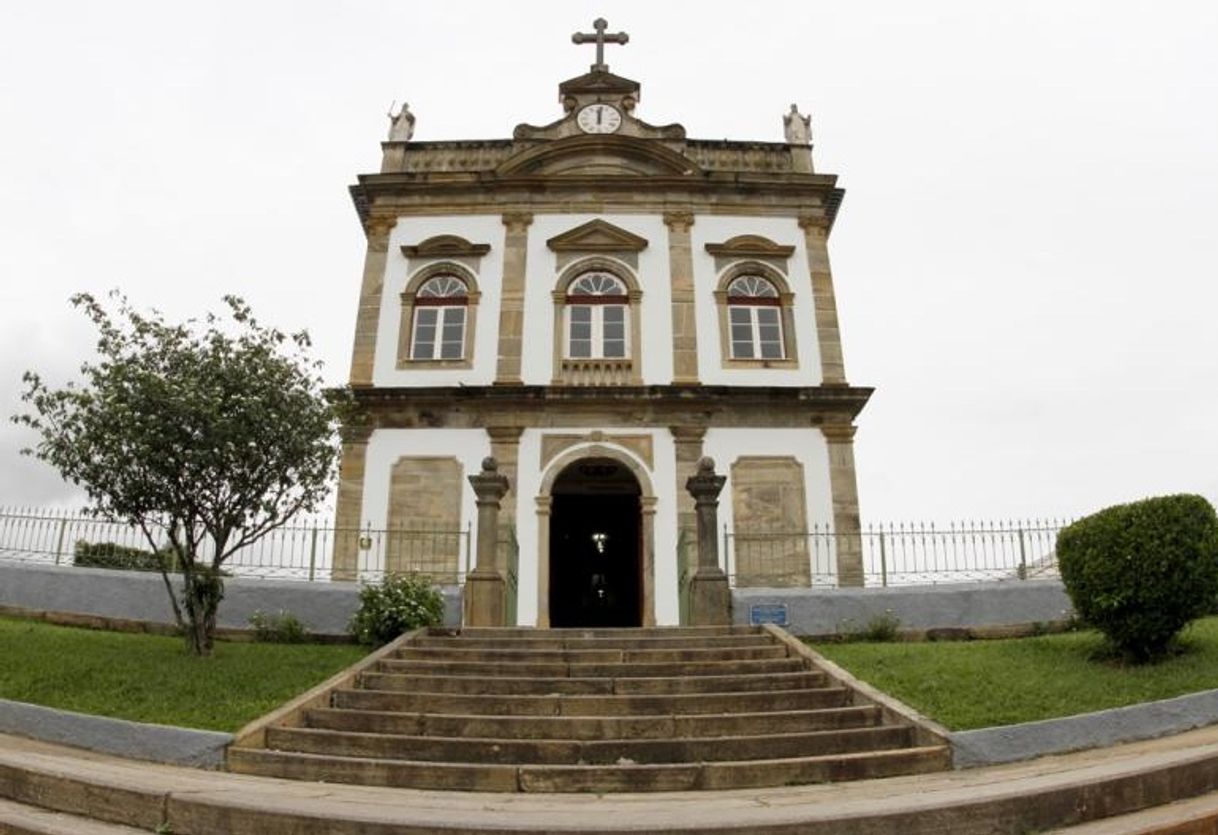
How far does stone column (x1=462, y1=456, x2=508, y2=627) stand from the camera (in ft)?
38.2

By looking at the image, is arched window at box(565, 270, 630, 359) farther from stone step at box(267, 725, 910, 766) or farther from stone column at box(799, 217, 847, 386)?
stone step at box(267, 725, 910, 766)

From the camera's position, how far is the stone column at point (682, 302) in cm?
1627

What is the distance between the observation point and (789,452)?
618 inches

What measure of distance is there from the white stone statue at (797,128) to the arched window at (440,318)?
744cm

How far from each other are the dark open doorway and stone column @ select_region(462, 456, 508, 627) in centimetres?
612

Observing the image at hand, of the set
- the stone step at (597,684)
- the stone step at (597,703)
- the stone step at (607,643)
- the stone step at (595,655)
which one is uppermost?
the stone step at (607,643)

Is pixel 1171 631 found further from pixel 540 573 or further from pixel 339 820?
pixel 540 573

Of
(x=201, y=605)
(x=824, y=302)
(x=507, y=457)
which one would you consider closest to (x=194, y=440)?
(x=201, y=605)

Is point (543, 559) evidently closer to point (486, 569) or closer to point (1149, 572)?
point (486, 569)

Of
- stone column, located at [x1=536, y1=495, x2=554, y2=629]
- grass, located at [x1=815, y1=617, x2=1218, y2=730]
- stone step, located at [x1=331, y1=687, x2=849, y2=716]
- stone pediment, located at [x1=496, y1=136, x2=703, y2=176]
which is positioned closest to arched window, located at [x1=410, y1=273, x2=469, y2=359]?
stone pediment, located at [x1=496, y1=136, x2=703, y2=176]

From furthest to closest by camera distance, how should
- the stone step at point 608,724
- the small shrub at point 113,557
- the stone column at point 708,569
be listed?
1. the small shrub at point 113,557
2. the stone column at point 708,569
3. the stone step at point 608,724

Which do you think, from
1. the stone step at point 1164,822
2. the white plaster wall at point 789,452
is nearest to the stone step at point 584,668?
the stone step at point 1164,822

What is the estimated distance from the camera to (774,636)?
10.1 m

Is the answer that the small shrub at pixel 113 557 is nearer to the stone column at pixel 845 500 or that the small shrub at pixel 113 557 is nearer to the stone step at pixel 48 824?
the stone step at pixel 48 824
